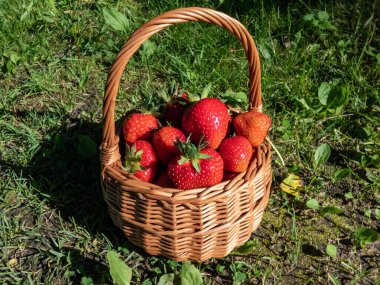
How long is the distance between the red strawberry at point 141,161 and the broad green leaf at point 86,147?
49 centimetres

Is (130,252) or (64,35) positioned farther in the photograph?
(64,35)

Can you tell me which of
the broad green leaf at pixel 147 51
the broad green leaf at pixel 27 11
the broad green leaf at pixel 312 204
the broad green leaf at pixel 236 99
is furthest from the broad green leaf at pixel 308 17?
the broad green leaf at pixel 27 11

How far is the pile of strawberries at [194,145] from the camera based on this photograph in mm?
1641

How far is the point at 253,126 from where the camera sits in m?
1.77

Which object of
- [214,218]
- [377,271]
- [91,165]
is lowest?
[377,271]

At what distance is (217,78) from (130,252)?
0.97 meters

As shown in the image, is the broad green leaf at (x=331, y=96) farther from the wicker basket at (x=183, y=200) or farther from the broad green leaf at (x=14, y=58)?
the broad green leaf at (x=14, y=58)

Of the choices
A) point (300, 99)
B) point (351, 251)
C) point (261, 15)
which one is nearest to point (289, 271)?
point (351, 251)

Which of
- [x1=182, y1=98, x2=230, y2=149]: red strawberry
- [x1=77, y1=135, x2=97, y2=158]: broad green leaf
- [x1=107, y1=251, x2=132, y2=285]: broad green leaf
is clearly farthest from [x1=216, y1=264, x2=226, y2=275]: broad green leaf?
[x1=77, y1=135, x2=97, y2=158]: broad green leaf

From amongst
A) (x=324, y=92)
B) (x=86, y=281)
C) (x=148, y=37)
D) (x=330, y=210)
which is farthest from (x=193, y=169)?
(x=324, y=92)

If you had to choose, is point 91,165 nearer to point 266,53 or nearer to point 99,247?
point 99,247

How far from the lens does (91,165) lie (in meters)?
2.20

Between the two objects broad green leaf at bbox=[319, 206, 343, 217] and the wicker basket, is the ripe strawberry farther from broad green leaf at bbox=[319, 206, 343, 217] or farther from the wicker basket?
broad green leaf at bbox=[319, 206, 343, 217]

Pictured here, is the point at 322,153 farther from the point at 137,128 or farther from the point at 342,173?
the point at 137,128
